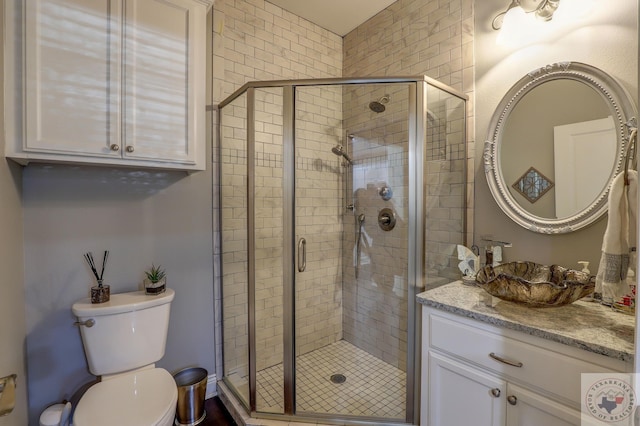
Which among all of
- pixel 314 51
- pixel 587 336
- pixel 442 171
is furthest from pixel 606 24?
pixel 314 51

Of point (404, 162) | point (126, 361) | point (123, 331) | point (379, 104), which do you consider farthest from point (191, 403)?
point (379, 104)

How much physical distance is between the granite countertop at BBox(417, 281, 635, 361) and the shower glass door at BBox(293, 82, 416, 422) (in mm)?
446

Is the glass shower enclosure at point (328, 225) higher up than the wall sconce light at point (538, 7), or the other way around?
the wall sconce light at point (538, 7)

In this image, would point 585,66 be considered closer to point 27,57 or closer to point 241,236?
point 241,236

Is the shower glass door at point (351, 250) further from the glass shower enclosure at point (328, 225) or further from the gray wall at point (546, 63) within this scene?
the gray wall at point (546, 63)

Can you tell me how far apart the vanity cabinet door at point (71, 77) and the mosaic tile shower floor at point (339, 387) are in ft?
5.31

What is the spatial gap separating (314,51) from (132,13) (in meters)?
1.53

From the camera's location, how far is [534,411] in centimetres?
111

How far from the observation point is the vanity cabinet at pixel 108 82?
129 cm

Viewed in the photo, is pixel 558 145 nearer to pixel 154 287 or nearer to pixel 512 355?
pixel 512 355

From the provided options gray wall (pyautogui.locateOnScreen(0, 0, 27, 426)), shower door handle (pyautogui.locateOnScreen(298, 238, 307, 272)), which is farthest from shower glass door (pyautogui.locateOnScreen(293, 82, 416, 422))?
gray wall (pyautogui.locateOnScreen(0, 0, 27, 426))

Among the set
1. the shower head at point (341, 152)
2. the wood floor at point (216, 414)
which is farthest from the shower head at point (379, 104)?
the wood floor at point (216, 414)

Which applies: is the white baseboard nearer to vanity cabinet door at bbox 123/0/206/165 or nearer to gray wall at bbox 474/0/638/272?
vanity cabinet door at bbox 123/0/206/165

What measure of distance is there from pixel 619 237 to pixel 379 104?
139cm
